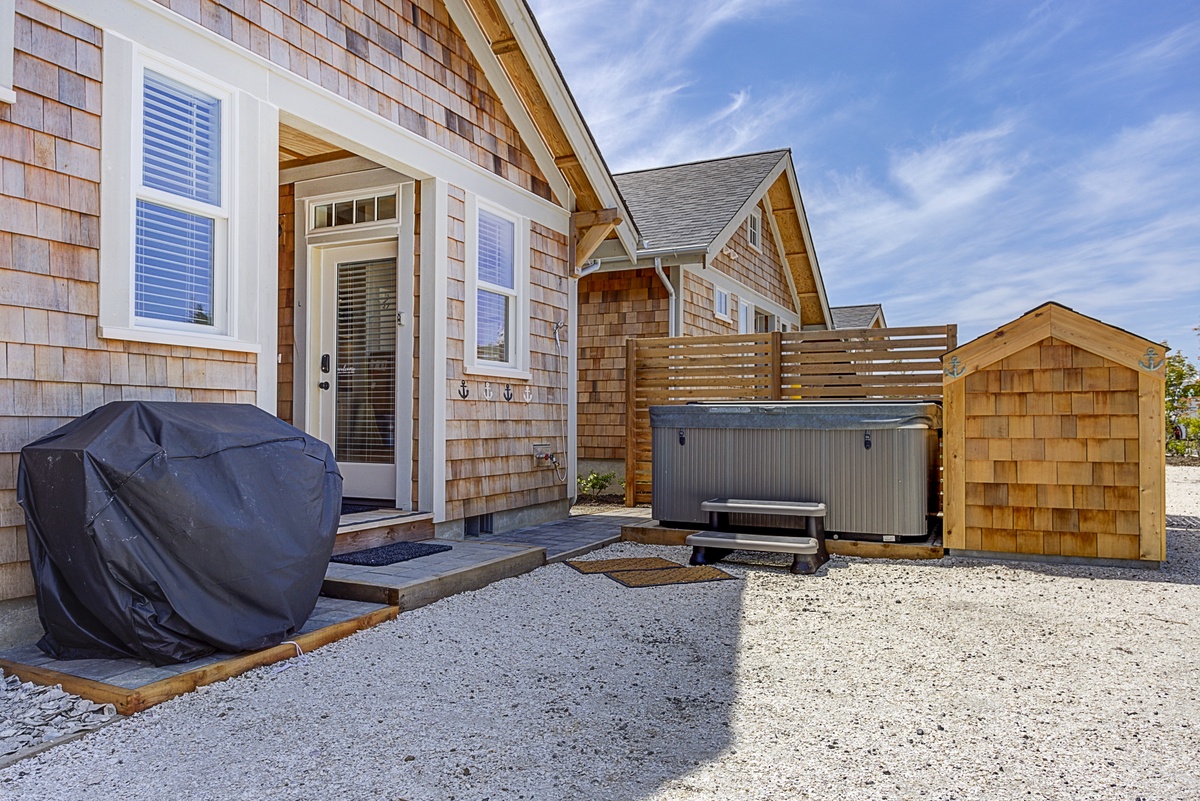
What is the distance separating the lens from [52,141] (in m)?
3.44

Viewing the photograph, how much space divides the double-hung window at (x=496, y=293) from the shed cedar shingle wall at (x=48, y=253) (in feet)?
9.31

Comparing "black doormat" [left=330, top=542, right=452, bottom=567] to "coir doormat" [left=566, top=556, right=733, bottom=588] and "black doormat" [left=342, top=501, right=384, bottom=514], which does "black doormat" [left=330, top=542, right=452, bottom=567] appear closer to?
→ "black doormat" [left=342, top=501, right=384, bottom=514]

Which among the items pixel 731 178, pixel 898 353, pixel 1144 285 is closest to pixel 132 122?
pixel 898 353

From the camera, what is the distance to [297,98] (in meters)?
4.70

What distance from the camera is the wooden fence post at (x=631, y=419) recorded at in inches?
338

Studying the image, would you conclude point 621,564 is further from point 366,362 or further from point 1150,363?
point 1150,363

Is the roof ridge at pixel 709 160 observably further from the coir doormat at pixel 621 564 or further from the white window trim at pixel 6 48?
the white window trim at pixel 6 48

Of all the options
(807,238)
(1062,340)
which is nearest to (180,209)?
(1062,340)

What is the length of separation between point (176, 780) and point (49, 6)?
10.4ft

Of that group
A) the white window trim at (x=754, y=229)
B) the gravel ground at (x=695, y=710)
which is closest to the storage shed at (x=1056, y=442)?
the gravel ground at (x=695, y=710)

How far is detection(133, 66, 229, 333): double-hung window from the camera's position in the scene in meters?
3.86

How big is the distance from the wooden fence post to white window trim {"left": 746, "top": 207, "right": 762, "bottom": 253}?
192 inches

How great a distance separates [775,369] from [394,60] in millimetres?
4369

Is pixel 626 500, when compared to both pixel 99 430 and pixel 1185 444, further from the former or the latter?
pixel 1185 444
